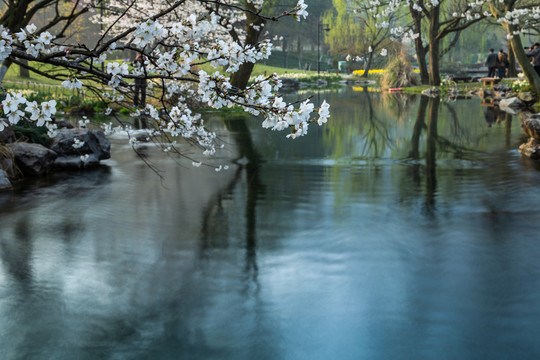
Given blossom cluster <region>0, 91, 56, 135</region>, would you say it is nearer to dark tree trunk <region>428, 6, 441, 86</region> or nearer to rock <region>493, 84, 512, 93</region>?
rock <region>493, 84, 512, 93</region>

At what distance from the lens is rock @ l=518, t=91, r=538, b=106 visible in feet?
77.4

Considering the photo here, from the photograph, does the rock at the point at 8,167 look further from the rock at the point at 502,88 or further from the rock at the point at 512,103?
the rock at the point at 502,88

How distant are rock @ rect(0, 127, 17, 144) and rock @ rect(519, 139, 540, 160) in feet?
33.2

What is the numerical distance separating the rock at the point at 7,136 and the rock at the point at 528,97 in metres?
19.6

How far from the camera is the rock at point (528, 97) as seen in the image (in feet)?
77.4

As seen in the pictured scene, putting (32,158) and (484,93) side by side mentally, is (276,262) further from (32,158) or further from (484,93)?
(484,93)

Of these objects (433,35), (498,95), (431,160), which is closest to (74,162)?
(431,160)

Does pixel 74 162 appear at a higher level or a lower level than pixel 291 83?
lower

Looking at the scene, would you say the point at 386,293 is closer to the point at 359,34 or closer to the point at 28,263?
the point at 28,263

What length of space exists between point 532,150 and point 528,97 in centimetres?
1334

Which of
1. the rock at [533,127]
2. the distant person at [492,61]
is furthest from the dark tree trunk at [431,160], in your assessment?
the distant person at [492,61]

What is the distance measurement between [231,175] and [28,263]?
4856 millimetres

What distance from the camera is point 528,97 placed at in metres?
23.9

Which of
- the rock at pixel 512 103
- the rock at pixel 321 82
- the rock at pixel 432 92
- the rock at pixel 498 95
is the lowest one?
the rock at pixel 512 103
